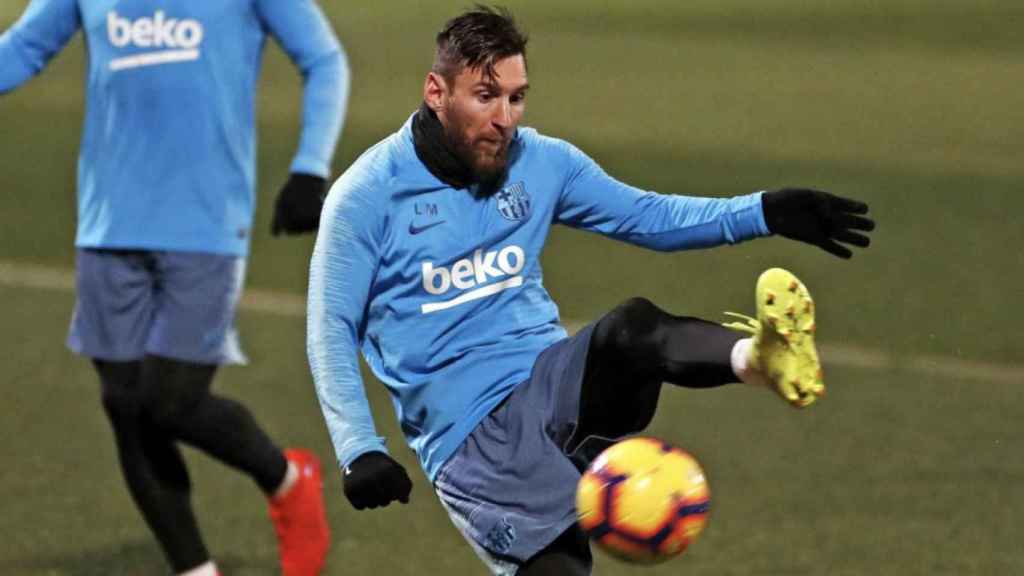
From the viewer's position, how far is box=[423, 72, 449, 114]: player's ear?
5684 millimetres

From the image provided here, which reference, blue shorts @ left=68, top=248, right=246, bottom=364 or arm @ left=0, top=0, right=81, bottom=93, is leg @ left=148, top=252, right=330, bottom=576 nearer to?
blue shorts @ left=68, top=248, right=246, bottom=364

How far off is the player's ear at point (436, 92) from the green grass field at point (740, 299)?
2.65m

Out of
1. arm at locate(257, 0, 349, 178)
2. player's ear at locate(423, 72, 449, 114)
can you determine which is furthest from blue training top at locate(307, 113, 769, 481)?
arm at locate(257, 0, 349, 178)

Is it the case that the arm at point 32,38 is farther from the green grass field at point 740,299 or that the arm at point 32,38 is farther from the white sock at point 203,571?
the green grass field at point 740,299

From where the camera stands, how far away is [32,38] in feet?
23.1

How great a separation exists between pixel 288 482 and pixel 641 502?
2418mm

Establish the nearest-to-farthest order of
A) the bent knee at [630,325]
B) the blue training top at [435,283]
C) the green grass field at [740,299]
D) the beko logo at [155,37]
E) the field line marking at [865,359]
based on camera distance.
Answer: the bent knee at [630,325] → the blue training top at [435,283] → the beko logo at [155,37] → the green grass field at [740,299] → the field line marking at [865,359]

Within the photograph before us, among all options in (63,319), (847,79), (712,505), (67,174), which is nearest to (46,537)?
(712,505)

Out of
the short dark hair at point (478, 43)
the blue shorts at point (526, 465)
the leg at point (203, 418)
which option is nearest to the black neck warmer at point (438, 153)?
the short dark hair at point (478, 43)

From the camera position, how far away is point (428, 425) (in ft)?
18.9

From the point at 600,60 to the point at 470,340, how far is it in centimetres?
1964

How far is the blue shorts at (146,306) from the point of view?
7.00 meters

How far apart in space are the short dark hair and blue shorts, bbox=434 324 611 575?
762 millimetres

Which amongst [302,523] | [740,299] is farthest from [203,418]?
[740,299]
